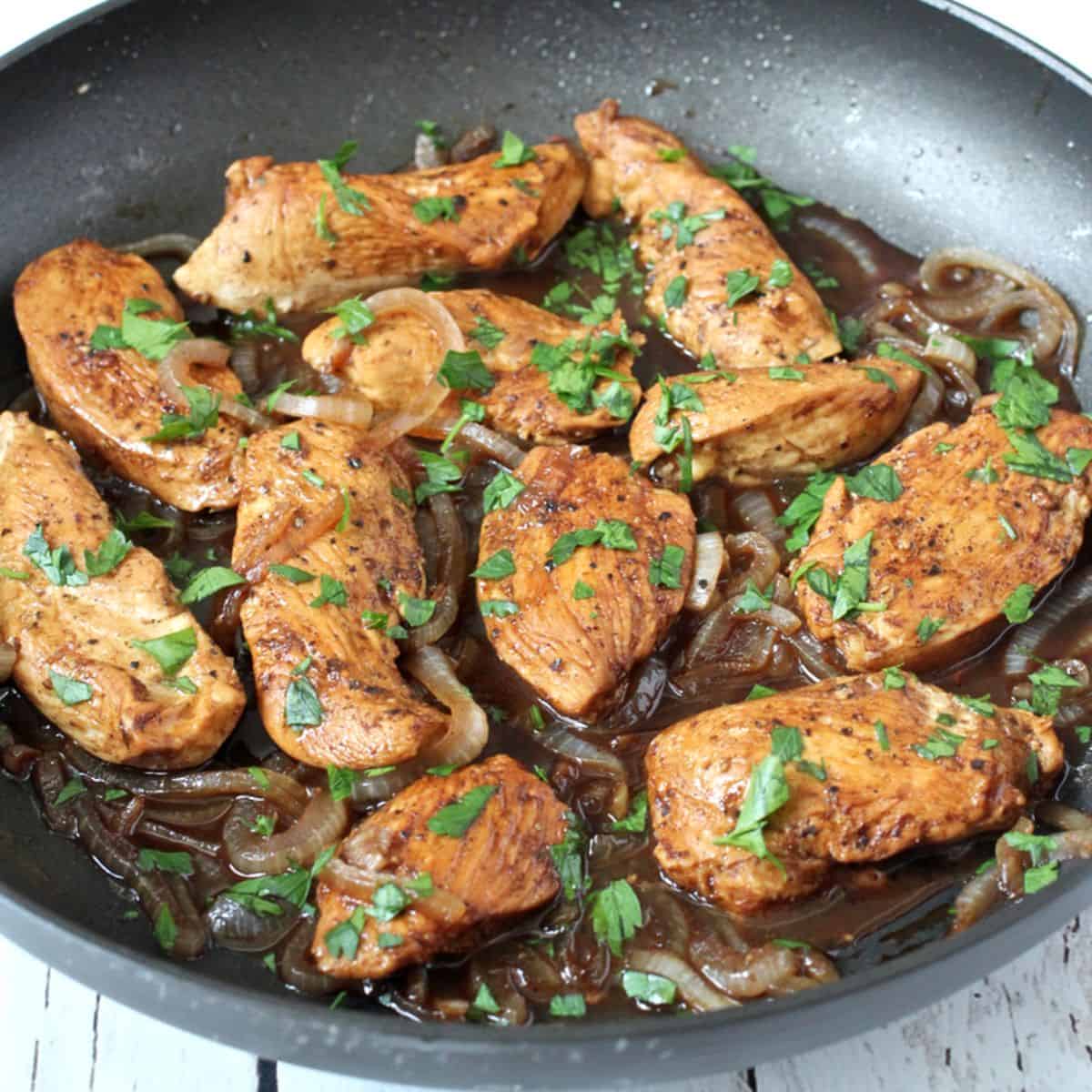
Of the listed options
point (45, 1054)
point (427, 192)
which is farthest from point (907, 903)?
point (427, 192)

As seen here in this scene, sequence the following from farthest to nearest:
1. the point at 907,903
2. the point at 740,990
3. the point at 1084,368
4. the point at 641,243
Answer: the point at 641,243 → the point at 1084,368 → the point at 907,903 → the point at 740,990

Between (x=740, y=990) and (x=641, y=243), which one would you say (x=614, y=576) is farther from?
(x=641, y=243)

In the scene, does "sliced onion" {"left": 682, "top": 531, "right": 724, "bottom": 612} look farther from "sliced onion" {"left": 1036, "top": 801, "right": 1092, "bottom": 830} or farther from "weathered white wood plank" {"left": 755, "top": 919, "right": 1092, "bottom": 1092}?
"weathered white wood plank" {"left": 755, "top": 919, "right": 1092, "bottom": 1092}

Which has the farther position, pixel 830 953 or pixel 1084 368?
pixel 1084 368

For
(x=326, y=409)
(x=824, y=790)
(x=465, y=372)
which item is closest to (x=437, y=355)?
(x=465, y=372)

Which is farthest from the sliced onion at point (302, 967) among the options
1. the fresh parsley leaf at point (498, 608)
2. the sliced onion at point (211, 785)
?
the fresh parsley leaf at point (498, 608)

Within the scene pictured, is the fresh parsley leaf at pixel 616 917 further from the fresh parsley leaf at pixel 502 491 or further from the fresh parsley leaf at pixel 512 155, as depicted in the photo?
the fresh parsley leaf at pixel 512 155
